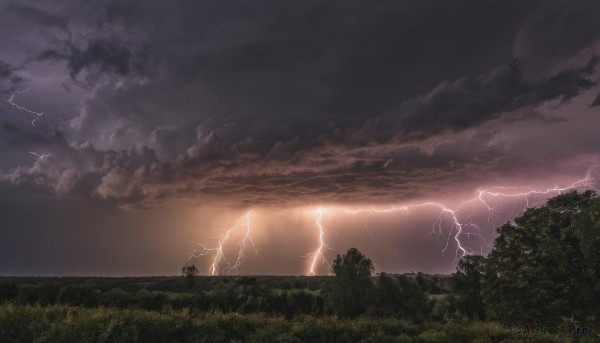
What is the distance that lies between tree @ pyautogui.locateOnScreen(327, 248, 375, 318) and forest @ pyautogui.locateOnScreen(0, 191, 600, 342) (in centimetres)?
13

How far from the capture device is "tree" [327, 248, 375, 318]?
52.4m

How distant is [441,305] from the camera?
5038 centimetres

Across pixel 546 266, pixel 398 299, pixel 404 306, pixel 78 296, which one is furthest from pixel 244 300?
pixel 546 266

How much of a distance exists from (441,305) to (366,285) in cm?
958

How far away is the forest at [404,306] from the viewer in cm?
1407

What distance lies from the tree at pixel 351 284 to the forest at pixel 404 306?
13cm

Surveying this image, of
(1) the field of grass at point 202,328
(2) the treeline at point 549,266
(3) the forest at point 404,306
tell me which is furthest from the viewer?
(2) the treeline at point 549,266

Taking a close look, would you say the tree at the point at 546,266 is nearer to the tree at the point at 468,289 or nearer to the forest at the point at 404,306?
the forest at the point at 404,306

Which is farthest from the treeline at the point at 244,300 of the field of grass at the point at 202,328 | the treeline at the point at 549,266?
the field of grass at the point at 202,328

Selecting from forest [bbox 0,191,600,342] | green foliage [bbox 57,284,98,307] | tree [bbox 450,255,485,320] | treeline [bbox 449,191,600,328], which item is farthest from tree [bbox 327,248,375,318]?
green foliage [bbox 57,284,98,307]

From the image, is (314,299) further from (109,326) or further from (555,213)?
(109,326)

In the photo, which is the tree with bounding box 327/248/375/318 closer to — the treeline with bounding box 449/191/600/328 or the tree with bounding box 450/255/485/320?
the tree with bounding box 450/255/485/320

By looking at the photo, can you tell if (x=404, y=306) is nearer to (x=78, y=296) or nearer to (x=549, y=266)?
(x=549, y=266)

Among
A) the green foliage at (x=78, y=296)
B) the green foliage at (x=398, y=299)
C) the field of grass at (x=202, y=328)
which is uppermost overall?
the field of grass at (x=202, y=328)
